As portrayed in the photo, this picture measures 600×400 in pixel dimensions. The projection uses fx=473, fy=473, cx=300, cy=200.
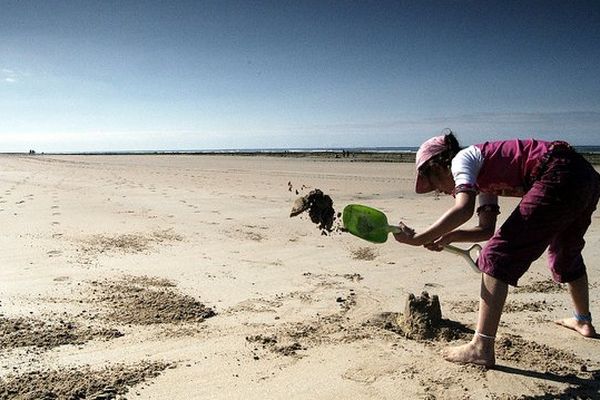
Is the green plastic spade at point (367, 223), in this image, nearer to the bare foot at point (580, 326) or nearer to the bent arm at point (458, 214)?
the bent arm at point (458, 214)

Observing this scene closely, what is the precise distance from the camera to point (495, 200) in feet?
8.73

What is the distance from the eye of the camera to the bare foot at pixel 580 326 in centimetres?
293

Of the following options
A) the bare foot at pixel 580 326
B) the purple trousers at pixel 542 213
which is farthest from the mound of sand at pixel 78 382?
the bare foot at pixel 580 326

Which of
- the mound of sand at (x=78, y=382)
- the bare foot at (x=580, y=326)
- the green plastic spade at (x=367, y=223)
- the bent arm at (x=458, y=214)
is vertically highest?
the bent arm at (x=458, y=214)

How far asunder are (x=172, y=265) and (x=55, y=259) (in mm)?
1103

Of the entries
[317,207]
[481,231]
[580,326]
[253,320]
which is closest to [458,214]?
[481,231]

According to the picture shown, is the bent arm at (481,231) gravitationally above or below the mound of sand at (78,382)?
above

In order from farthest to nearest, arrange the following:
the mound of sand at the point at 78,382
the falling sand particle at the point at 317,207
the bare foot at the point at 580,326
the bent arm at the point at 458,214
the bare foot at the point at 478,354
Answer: the falling sand particle at the point at 317,207 < the bare foot at the point at 580,326 < the bare foot at the point at 478,354 < the bent arm at the point at 458,214 < the mound of sand at the point at 78,382

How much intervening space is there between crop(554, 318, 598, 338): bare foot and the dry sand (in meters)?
0.05

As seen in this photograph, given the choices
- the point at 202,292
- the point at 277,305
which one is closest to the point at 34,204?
the point at 202,292

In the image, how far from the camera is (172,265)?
4.38 metres

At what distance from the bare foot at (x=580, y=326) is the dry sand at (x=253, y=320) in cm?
5

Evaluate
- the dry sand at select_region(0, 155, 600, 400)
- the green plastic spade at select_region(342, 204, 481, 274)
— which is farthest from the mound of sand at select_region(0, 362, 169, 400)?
the green plastic spade at select_region(342, 204, 481, 274)

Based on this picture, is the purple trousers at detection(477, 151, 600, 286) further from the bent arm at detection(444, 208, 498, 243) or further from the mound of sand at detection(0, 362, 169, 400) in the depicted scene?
the mound of sand at detection(0, 362, 169, 400)
